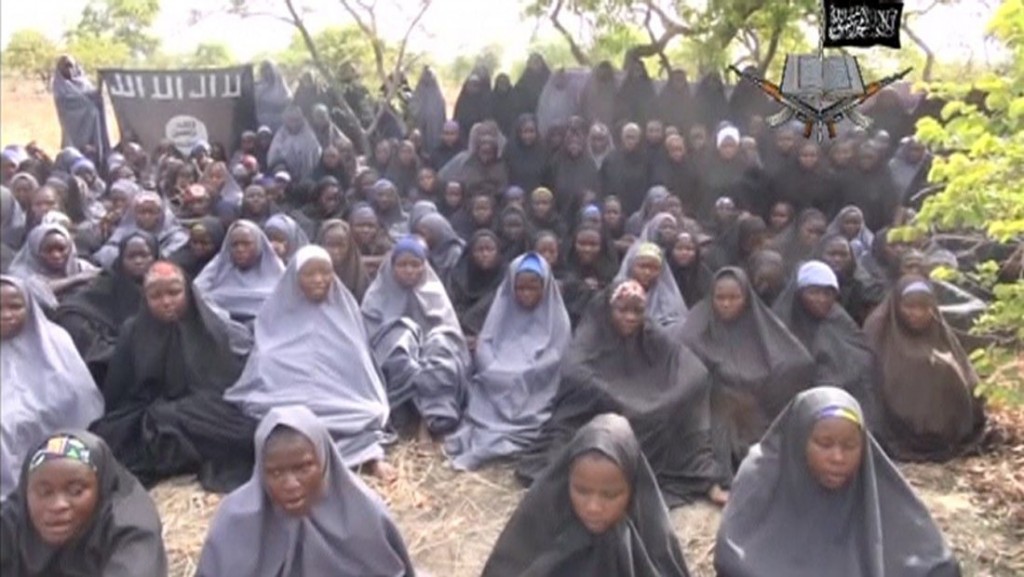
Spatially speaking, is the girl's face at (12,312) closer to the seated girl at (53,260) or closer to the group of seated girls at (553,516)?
the group of seated girls at (553,516)

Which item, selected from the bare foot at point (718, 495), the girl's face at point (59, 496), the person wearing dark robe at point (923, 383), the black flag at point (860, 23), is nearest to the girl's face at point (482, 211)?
the person wearing dark robe at point (923, 383)

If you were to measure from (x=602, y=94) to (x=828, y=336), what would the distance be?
498cm

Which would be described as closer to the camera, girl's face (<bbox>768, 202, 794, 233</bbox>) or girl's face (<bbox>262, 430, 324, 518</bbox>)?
girl's face (<bbox>262, 430, 324, 518</bbox>)

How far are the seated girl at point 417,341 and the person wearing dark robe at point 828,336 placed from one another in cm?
151

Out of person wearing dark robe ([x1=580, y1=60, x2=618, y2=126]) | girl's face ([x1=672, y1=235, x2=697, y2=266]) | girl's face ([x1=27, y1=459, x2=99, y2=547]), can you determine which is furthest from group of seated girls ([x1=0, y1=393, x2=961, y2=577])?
person wearing dark robe ([x1=580, y1=60, x2=618, y2=126])

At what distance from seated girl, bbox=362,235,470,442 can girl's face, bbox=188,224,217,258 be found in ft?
3.50

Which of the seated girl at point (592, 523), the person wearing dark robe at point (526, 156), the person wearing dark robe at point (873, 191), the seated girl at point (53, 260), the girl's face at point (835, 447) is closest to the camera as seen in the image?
the seated girl at point (592, 523)

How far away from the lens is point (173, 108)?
9500 millimetres

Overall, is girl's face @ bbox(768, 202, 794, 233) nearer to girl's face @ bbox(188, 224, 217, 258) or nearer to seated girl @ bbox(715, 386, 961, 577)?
girl's face @ bbox(188, 224, 217, 258)

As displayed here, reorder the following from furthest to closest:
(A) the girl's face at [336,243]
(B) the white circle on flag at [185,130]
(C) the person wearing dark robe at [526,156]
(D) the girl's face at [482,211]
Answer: (B) the white circle on flag at [185,130] → (C) the person wearing dark robe at [526,156] → (D) the girl's face at [482,211] → (A) the girl's face at [336,243]

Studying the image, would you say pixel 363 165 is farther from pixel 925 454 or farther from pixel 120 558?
pixel 120 558

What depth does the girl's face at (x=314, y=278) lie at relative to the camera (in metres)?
4.40

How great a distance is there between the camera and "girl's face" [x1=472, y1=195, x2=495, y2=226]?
22.4 ft

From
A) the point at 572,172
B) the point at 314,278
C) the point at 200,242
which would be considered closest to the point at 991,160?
the point at 314,278
